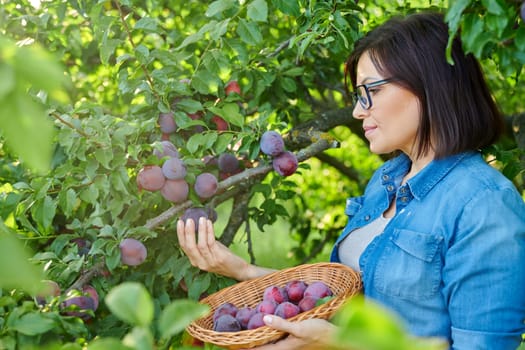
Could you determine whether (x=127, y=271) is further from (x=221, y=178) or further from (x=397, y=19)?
(x=397, y=19)

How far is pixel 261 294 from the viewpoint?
170 cm

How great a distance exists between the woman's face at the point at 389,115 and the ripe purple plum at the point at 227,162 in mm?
439

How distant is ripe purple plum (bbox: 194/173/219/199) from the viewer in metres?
1.73

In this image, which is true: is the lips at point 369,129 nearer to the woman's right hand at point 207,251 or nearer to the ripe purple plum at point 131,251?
the woman's right hand at point 207,251

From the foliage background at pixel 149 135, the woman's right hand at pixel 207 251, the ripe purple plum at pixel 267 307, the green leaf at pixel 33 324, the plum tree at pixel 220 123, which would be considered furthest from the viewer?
the plum tree at pixel 220 123

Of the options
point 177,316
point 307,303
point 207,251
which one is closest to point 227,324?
point 307,303

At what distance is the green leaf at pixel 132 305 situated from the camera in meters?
0.58

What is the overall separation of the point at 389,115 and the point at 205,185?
507 mm

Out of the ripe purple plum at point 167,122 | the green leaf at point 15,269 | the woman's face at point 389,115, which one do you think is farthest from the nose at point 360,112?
the green leaf at point 15,269

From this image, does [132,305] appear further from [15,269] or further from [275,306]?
[275,306]

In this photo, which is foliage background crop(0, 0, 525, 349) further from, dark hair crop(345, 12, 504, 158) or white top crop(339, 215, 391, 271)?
white top crop(339, 215, 391, 271)

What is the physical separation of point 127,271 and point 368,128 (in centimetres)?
79

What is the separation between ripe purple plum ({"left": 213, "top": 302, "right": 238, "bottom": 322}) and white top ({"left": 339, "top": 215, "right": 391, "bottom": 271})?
13.7 inches

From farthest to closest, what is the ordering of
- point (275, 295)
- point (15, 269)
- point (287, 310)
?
1. point (275, 295)
2. point (287, 310)
3. point (15, 269)
